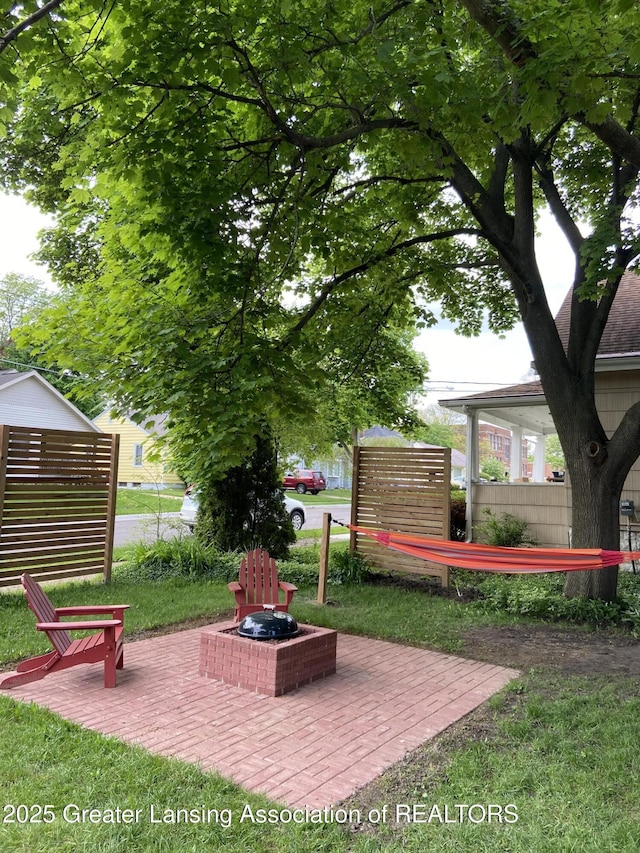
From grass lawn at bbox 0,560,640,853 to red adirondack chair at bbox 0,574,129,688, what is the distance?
262 millimetres

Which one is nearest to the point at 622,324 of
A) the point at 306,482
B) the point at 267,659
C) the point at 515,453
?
the point at 515,453

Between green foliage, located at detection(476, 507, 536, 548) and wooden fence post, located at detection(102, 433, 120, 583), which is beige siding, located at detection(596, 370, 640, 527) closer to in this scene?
green foliage, located at detection(476, 507, 536, 548)

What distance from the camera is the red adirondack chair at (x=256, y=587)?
19.9ft

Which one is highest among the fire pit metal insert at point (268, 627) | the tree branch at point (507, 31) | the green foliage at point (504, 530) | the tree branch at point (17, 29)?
the tree branch at point (507, 31)

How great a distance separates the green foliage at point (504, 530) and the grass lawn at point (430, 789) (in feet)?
21.0

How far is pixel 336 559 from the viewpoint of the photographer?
1006 centimetres

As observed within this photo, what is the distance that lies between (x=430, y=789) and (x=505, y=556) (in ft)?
10.5

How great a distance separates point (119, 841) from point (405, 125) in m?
5.99

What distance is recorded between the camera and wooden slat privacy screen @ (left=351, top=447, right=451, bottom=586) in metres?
9.28

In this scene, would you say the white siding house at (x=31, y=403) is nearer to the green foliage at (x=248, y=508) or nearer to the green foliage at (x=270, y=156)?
the green foliage at (x=248, y=508)

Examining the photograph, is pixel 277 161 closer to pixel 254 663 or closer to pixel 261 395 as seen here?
pixel 261 395

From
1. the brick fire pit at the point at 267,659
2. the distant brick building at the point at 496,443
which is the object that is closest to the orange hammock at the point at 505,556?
the brick fire pit at the point at 267,659

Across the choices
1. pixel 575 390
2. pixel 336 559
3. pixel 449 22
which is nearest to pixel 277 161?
pixel 449 22

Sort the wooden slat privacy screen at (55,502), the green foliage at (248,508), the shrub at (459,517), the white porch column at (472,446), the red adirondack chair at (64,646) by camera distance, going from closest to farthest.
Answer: the red adirondack chair at (64,646)
the wooden slat privacy screen at (55,502)
the green foliage at (248,508)
the white porch column at (472,446)
the shrub at (459,517)
